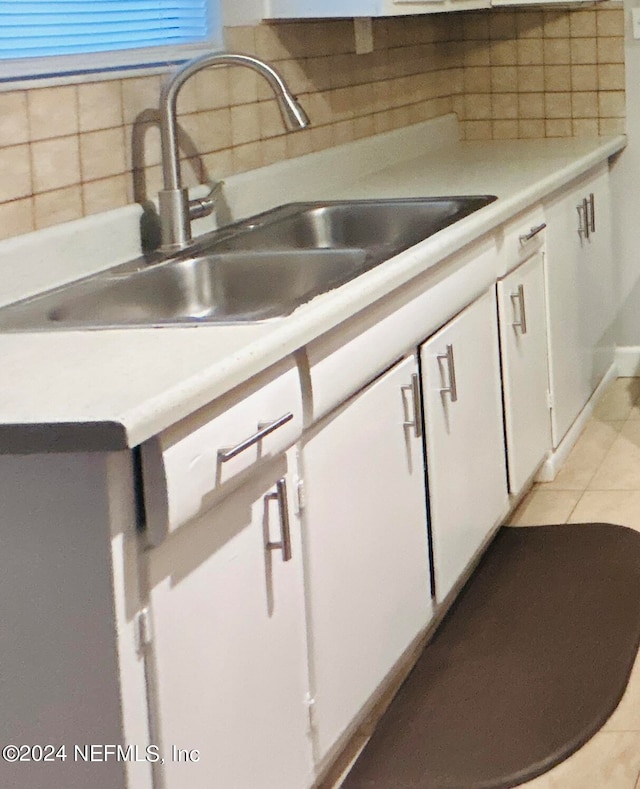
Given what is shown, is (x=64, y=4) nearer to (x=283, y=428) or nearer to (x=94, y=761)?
(x=283, y=428)

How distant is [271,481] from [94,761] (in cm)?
49

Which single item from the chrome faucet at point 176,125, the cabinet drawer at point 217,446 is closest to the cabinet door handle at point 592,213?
the chrome faucet at point 176,125

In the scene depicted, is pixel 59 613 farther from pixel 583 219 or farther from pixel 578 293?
pixel 583 219

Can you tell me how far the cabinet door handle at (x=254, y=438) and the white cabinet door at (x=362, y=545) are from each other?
0.15m

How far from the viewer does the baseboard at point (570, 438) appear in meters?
3.74

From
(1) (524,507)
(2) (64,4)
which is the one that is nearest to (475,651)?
(1) (524,507)

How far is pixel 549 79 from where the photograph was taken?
Answer: 14.9 ft

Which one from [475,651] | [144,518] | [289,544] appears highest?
[144,518]

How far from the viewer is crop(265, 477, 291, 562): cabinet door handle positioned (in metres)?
1.83

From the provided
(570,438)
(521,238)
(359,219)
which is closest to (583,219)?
(570,438)

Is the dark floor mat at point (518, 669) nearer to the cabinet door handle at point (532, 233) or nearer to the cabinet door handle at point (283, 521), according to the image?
the cabinet door handle at point (283, 521)

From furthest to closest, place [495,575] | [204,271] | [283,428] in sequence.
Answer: [495,575] < [204,271] < [283,428]

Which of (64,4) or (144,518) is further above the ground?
(64,4)

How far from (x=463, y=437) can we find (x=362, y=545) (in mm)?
666
